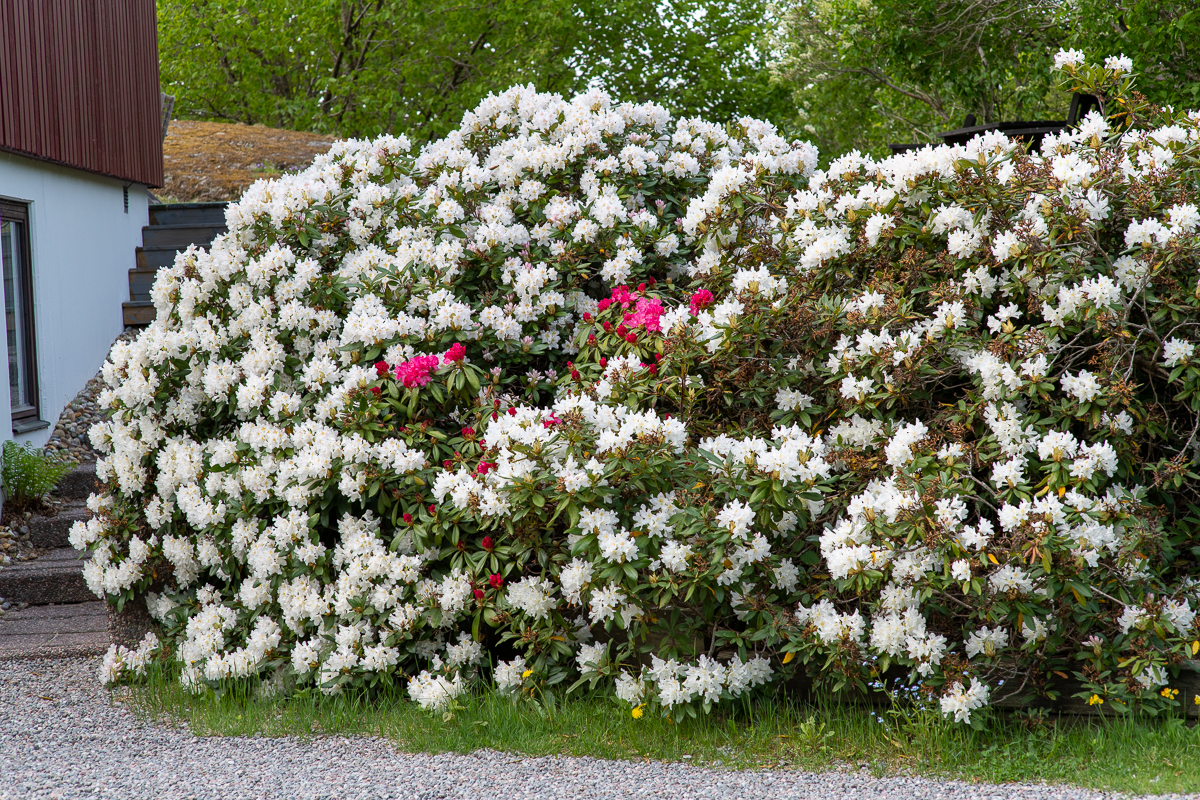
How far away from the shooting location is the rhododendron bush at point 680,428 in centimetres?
330

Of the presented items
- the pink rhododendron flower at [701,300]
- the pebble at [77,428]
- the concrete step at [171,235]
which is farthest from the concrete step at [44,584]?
the concrete step at [171,235]

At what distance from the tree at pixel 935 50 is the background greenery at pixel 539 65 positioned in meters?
0.07

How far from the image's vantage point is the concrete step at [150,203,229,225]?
996cm

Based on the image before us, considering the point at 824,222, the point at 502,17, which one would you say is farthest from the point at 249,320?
the point at 502,17

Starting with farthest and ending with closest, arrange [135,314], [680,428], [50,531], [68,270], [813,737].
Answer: [135,314]
[68,270]
[50,531]
[680,428]
[813,737]

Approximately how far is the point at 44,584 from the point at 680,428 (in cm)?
407

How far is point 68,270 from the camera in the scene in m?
7.73

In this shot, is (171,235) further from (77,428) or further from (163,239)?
(77,428)

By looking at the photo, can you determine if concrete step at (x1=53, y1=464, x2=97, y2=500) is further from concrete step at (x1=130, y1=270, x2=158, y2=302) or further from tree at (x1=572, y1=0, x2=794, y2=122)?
tree at (x1=572, y1=0, x2=794, y2=122)

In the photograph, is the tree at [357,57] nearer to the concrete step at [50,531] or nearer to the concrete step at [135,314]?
the concrete step at [135,314]

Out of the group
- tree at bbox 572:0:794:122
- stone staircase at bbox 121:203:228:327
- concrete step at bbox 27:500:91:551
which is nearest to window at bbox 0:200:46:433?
concrete step at bbox 27:500:91:551

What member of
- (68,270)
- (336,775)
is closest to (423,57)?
(68,270)

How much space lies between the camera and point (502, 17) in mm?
19094

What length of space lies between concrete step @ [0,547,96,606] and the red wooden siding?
2722 mm
